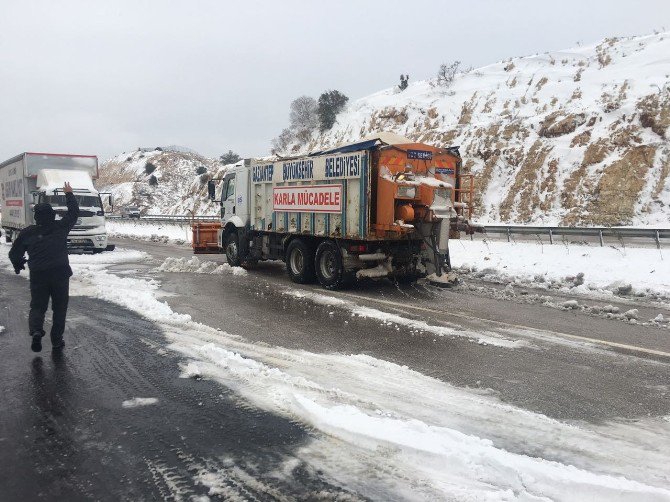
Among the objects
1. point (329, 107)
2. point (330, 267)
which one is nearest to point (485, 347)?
point (330, 267)

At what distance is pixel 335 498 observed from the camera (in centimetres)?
301

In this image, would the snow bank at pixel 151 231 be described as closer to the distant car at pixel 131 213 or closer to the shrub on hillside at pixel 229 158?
the distant car at pixel 131 213

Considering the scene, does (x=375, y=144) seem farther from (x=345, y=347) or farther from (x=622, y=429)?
(x=622, y=429)

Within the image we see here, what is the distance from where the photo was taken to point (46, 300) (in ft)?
19.9

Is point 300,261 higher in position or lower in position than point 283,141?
lower

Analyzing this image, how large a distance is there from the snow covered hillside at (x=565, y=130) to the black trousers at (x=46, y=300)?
22.4 m

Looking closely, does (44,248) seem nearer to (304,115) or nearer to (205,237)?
(205,237)

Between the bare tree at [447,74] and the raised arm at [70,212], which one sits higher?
the bare tree at [447,74]

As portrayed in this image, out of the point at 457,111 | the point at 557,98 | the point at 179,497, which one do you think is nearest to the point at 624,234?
the point at 179,497

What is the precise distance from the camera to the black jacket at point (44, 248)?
5.89 metres

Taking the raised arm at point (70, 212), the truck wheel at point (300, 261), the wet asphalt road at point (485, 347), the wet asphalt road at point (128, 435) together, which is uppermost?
the raised arm at point (70, 212)

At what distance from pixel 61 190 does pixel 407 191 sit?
1339 cm

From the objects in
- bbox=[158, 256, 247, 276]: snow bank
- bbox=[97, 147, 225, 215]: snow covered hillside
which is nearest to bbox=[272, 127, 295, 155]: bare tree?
bbox=[97, 147, 225, 215]: snow covered hillside

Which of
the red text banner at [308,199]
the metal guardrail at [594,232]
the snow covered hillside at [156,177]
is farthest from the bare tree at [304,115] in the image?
the red text banner at [308,199]
